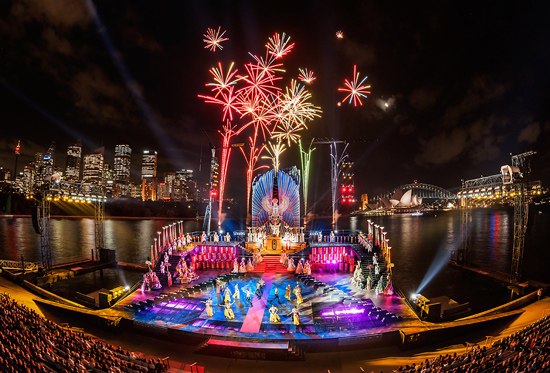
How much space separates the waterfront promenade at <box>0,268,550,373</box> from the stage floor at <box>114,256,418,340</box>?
91 cm

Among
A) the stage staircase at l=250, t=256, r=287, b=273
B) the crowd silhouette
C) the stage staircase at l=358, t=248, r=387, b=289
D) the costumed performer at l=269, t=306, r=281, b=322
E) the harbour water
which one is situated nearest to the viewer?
the crowd silhouette

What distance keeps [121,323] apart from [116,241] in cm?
5004

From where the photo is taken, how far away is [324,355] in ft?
44.2

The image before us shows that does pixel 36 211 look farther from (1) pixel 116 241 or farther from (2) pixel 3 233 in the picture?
(2) pixel 3 233

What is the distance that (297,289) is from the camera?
1922 centimetres

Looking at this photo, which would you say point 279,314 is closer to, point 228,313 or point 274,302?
point 274,302

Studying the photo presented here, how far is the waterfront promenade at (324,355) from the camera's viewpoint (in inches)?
496

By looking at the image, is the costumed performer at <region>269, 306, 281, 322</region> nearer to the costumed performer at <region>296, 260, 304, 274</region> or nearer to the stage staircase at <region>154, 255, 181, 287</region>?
the costumed performer at <region>296, 260, 304, 274</region>

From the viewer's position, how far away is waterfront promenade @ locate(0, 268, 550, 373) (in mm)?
12594

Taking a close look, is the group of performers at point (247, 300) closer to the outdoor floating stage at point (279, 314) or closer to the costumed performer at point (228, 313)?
the costumed performer at point (228, 313)

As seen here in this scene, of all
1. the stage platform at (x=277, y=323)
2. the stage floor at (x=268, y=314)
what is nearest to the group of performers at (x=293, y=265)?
the stage floor at (x=268, y=314)

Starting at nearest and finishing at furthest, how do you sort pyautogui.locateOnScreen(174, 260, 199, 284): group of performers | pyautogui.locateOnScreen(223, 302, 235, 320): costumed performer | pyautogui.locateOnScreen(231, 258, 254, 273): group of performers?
pyautogui.locateOnScreen(223, 302, 235, 320): costumed performer, pyautogui.locateOnScreen(174, 260, 199, 284): group of performers, pyautogui.locateOnScreen(231, 258, 254, 273): group of performers

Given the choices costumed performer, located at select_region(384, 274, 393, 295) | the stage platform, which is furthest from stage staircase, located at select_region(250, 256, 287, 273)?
costumed performer, located at select_region(384, 274, 393, 295)

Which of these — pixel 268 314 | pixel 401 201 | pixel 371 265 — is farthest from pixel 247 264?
pixel 401 201
